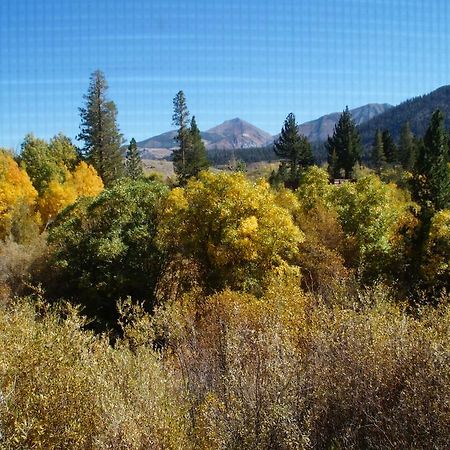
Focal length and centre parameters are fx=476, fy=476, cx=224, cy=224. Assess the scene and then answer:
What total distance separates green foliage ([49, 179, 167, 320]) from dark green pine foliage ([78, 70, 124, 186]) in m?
30.6

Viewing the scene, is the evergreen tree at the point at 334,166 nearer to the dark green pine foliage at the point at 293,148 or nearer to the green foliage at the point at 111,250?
the dark green pine foliage at the point at 293,148

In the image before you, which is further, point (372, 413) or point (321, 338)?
point (321, 338)

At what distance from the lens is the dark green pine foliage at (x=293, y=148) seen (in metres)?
69.5

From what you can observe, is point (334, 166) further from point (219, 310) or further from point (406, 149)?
point (219, 310)

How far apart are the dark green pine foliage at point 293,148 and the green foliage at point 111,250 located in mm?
44477

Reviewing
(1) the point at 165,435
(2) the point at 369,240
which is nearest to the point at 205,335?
(1) the point at 165,435

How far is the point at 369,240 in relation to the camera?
3103 cm

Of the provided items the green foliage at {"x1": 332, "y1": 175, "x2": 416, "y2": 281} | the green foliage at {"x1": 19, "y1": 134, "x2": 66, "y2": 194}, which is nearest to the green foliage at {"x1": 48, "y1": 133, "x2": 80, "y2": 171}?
the green foliage at {"x1": 19, "y1": 134, "x2": 66, "y2": 194}

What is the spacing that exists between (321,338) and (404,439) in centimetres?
304

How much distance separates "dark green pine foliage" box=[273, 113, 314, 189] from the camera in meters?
69.5

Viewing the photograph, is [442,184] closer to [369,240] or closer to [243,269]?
[369,240]

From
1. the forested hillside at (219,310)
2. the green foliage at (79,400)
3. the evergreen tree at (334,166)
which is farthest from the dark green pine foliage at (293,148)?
the green foliage at (79,400)

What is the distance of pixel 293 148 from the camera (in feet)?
229

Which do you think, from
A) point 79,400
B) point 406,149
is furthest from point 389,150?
point 79,400
